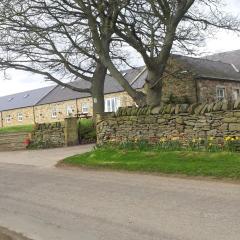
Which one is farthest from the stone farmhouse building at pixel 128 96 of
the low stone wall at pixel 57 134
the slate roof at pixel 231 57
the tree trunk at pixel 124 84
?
the low stone wall at pixel 57 134

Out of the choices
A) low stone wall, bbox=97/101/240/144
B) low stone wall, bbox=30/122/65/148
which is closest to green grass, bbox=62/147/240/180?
low stone wall, bbox=97/101/240/144

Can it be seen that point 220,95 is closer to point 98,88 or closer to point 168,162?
point 98,88

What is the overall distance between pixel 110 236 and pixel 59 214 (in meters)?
Result: 2.17

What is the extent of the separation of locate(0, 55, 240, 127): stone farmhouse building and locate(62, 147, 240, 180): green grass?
9072 millimetres

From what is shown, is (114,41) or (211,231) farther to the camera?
(114,41)

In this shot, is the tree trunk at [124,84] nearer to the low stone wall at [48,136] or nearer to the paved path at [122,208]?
the low stone wall at [48,136]

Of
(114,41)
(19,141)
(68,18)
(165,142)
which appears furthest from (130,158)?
(19,141)

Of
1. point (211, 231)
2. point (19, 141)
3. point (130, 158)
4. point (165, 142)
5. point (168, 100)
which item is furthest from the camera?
point (168, 100)

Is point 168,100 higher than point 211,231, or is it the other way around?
point 168,100

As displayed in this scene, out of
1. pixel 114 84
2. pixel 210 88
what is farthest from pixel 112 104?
pixel 210 88

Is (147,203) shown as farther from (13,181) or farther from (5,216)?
(13,181)

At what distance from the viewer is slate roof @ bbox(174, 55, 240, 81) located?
35.4m

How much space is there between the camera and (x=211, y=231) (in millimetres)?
7406

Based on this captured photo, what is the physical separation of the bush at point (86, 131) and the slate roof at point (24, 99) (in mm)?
32976
